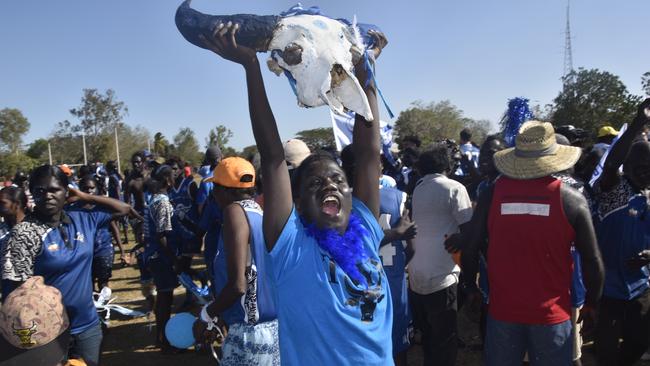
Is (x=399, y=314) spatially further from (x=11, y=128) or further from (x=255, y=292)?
(x=11, y=128)

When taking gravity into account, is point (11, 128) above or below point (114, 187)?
above

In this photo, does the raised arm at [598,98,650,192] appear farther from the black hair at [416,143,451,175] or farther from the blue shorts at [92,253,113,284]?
the blue shorts at [92,253,113,284]

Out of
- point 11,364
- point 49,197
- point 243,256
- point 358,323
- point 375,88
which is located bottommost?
point 11,364

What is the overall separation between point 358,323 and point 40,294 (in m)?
1.62

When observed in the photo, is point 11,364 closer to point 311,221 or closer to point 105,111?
point 311,221

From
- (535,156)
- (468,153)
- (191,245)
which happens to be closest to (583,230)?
(535,156)

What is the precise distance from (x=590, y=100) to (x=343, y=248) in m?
27.1

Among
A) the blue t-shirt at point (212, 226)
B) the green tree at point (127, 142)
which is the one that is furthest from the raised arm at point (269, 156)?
the green tree at point (127, 142)

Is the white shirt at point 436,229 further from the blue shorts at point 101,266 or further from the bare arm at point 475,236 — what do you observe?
the blue shorts at point 101,266

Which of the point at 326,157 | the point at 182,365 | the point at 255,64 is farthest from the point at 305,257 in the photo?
the point at 182,365

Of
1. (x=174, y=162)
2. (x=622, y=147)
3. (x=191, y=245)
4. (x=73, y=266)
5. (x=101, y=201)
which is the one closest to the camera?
(x=73, y=266)

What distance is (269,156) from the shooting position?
1613 mm

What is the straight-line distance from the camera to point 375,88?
6.45 feet

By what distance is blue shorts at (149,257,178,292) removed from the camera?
4957 millimetres
